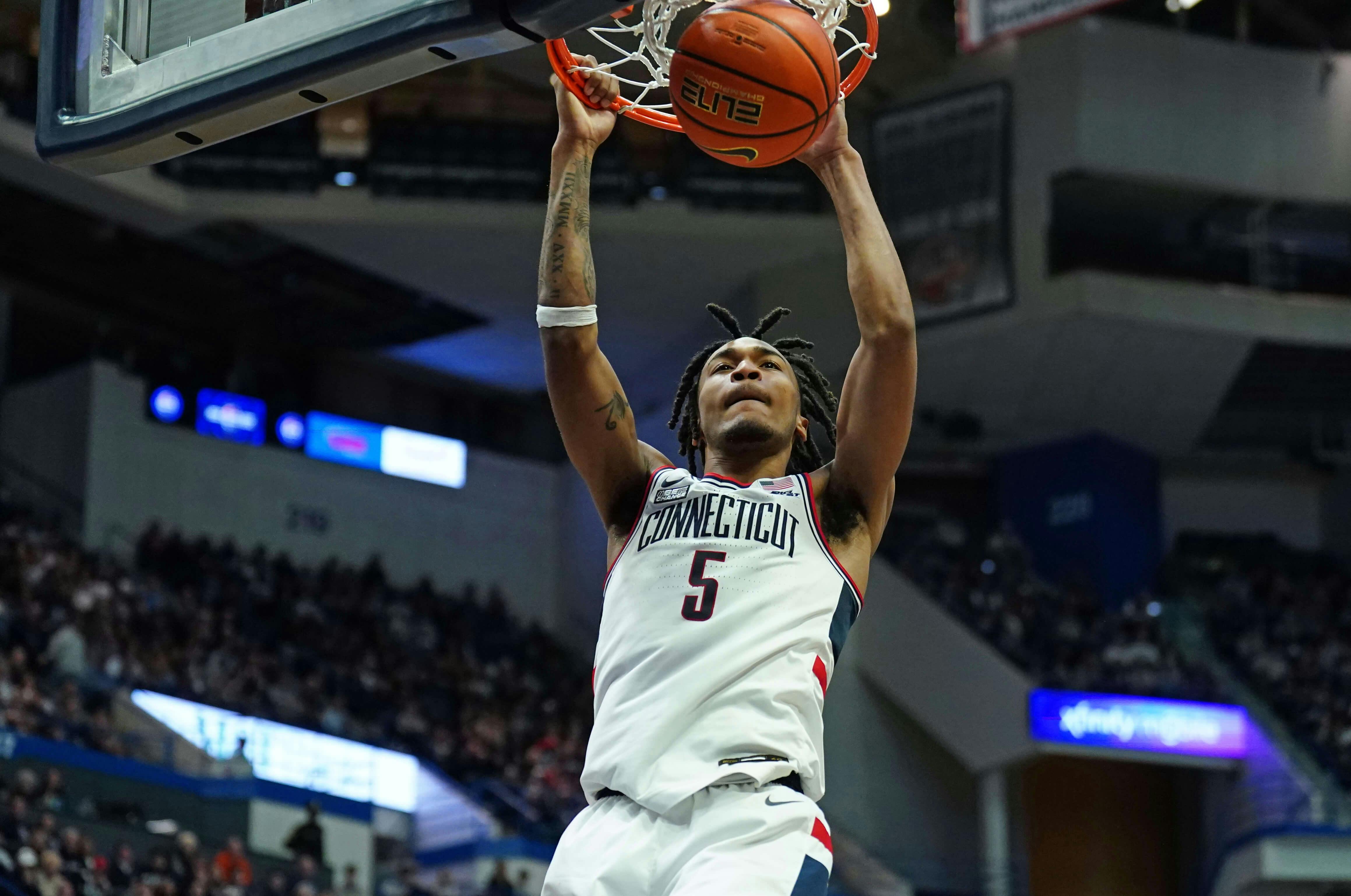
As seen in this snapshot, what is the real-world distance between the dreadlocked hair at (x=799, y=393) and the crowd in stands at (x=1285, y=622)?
53.3 ft

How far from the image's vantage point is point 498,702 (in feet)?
70.9

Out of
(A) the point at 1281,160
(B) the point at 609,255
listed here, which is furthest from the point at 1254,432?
(B) the point at 609,255

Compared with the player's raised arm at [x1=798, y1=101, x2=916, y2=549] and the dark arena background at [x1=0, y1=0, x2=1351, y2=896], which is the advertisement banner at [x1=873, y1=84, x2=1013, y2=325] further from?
the player's raised arm at [x1=798, y1=101, x2=916, y2=549]

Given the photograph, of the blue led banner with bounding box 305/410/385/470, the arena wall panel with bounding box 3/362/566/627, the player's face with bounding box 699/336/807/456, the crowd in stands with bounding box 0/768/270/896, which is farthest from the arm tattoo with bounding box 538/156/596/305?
the blue led banner with bounding box 305/410/385/470

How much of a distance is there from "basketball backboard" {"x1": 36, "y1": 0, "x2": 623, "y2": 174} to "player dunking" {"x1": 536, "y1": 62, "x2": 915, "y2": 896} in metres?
0.67

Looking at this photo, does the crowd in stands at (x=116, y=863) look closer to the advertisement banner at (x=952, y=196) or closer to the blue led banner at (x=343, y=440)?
the advertisement banner at (x=952, y=196)

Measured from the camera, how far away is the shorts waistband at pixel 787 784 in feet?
11.3

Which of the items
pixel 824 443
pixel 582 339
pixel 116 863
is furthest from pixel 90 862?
pixel 824 443

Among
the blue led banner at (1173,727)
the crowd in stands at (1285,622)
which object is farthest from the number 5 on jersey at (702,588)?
the blue led banner at (1173,727)

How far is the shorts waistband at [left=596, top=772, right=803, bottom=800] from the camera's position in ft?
11.3

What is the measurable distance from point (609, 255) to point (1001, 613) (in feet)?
22.5

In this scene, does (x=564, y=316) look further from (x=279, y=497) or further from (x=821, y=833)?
(x=279, y=497)

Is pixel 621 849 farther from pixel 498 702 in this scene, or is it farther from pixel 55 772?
pixel 498 702

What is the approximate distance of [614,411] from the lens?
3.92m
